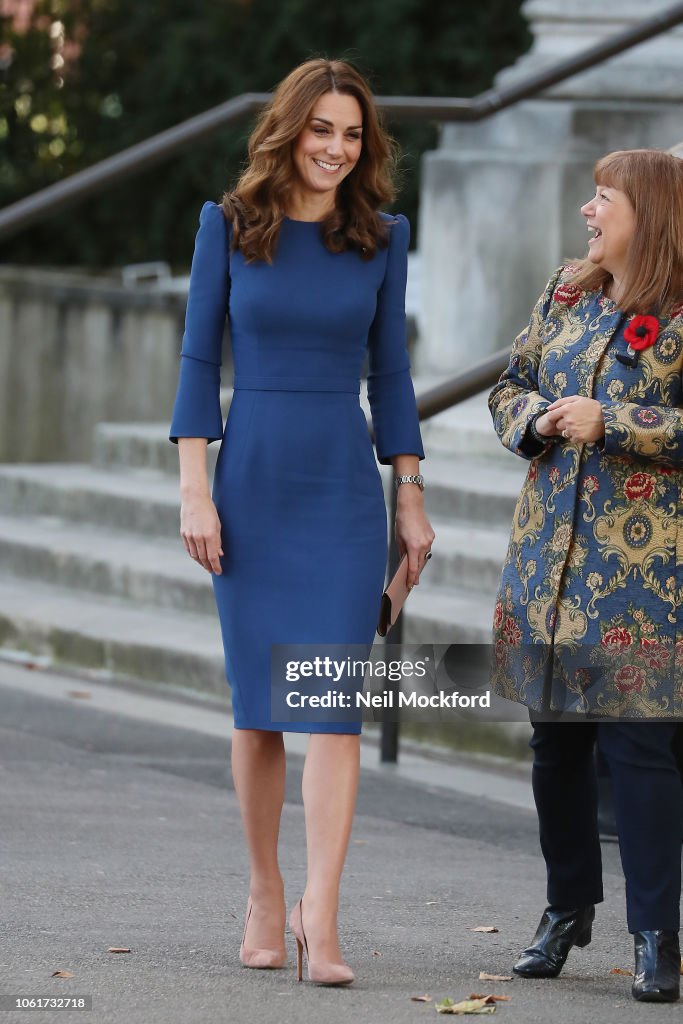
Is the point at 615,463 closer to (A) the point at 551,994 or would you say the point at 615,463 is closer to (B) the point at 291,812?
(A) the point at 551,994

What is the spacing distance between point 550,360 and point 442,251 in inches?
232

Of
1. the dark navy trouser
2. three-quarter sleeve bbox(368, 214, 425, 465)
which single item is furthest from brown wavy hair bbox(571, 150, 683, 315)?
the dark navy trouser

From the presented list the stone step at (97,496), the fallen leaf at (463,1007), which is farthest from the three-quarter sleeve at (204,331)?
the stone step at (97,496)

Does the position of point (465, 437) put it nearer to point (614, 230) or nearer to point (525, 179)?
point (525, 179)

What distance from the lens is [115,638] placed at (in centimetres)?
785

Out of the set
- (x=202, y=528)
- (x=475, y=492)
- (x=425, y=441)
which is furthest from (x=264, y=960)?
(x=425, y=441)

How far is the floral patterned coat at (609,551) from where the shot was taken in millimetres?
3943

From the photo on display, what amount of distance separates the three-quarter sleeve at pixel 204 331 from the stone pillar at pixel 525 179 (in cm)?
565

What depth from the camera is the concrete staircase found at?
24.8ft

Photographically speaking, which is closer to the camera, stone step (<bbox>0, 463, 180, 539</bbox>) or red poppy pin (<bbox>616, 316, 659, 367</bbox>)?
red poppy pin (<bbox>616, 316, 659, 367</bbox>)

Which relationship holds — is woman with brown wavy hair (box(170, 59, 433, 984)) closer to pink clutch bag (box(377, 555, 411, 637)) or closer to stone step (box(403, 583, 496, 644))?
pink clutch bag (box(377, 555, 411, 637))

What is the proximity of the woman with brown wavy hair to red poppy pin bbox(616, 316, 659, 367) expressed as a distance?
0.51 m

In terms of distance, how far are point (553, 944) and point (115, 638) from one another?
3987 millimetres

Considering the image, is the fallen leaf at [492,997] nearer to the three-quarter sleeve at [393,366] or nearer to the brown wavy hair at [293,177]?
the three-quarter sleeve at [393,366]
